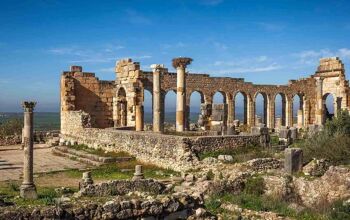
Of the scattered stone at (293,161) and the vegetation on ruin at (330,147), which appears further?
the vegetation on ruin at (330,147)

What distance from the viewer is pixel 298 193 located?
14.5m

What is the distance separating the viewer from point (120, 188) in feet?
39.6

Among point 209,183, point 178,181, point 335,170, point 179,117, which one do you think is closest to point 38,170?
point 178,181

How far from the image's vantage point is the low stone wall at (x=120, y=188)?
1136 centimetres

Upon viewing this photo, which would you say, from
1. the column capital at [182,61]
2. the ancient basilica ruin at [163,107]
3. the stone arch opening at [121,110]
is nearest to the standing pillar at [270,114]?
the ancient basilica ruin at [163,107]

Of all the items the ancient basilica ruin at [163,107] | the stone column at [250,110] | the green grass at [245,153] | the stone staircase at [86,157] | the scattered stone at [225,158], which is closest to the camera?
the scattered stone at [225,158]

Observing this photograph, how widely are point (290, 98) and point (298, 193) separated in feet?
92.2

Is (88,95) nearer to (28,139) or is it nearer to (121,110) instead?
(121,110)

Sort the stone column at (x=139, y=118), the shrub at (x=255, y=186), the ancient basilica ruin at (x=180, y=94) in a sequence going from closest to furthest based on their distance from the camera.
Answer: the shrub at (x=255, y=186), the ancient basilica ruin at (x=180, y=94), the stone column at (x=139, y=118)

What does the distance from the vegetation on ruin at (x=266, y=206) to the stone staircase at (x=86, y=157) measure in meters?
6.74

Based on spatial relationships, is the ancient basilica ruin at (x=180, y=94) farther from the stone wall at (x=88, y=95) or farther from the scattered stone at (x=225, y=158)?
the scattered stone at (x=225, y=158)

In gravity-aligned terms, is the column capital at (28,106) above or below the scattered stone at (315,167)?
above

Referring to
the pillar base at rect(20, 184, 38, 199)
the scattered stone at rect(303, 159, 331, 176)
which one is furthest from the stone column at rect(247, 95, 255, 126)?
the pillar base at rect(20, 184, 38, 199)

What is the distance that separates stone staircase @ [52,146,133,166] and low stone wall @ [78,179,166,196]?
6374 mm
